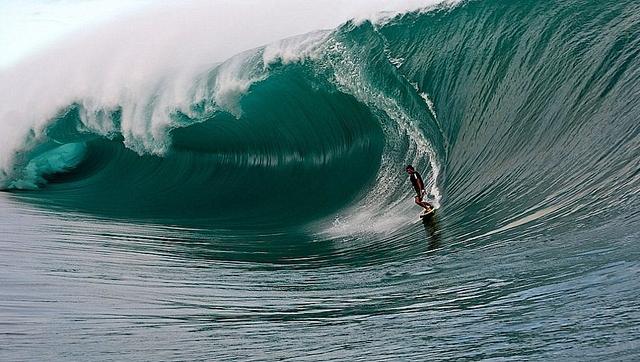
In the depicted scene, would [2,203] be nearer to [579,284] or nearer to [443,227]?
[443,227]

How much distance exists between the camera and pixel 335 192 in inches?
531

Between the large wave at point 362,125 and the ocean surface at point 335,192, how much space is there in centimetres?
4

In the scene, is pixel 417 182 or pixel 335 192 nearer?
pixel 417 182

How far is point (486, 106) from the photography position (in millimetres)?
12438

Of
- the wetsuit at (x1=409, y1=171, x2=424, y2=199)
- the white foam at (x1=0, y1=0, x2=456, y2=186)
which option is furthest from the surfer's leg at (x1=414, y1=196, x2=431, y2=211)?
the white foam at (x1=0, y1=0, x2=456, y2=186)

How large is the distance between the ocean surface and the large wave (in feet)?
0.14

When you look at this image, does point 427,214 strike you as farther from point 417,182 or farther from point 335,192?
point 335,192

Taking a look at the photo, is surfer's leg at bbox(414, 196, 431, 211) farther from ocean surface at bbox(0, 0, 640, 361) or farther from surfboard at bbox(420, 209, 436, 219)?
ocean surface at bbox(0, 0, 640, 361)

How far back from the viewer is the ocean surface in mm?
5551

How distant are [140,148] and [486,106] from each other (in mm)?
8575

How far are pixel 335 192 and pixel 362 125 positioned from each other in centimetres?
143

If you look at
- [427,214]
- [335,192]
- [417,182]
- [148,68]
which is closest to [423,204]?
[427,214]

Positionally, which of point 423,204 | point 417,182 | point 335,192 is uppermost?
point 417,182

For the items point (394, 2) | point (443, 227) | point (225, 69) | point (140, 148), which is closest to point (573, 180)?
point (443, 227)
